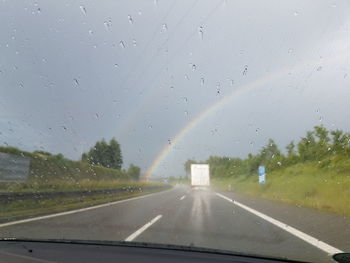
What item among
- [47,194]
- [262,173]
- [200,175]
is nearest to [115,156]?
[47,194]

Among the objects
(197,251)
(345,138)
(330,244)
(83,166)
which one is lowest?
(330,244)

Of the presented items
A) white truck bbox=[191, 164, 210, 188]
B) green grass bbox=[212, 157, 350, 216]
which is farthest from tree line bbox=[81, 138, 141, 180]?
white truck bbox=[191, 164, 210, 188]

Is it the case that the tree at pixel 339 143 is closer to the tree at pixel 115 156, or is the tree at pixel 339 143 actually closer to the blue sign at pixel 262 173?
the blue sign at pixel 262 173

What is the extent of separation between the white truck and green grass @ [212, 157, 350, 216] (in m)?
3.81

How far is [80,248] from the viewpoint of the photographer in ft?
10.8

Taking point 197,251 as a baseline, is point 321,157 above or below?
above

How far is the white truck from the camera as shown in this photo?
36144 mm

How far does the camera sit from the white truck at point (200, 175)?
36144 millimetres

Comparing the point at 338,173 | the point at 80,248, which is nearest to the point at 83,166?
the point at 338,173

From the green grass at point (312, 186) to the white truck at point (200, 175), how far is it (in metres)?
3.81

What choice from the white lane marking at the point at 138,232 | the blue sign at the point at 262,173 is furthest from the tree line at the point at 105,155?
the blue sign at the point at 262,173

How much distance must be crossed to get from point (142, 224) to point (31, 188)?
407 inches

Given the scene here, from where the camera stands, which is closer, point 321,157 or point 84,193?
point 84,193

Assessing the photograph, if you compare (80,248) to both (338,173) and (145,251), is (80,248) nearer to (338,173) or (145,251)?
(145,251)
